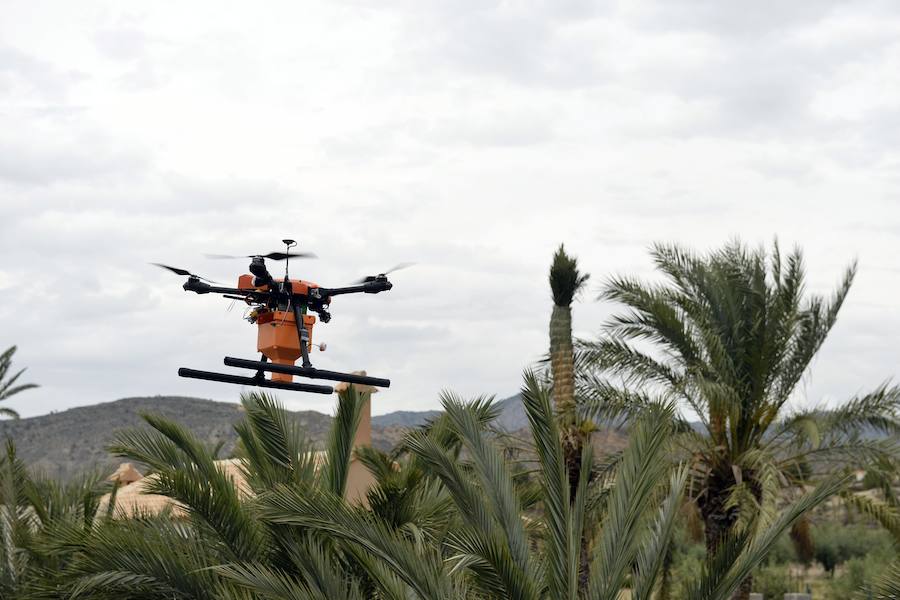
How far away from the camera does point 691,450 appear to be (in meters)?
19.1

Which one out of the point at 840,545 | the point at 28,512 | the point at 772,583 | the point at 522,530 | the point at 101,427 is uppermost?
the point at 101,427

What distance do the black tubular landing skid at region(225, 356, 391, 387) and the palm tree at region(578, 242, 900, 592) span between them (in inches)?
274

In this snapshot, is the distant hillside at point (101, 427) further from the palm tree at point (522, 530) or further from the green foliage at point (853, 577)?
the palm tree at point (522, 530)

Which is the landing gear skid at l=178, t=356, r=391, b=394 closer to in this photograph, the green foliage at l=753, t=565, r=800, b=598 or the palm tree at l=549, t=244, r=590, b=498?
the palm tree at l=549, t=244, r=590, b=498

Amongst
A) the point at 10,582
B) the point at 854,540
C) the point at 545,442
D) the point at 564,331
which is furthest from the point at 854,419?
the point at 854,540

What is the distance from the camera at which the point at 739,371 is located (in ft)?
63.4

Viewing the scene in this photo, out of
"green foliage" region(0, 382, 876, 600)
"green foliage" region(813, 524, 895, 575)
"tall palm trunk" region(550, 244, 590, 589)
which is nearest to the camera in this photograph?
"green foliage" region(0, 382, 876, 600)

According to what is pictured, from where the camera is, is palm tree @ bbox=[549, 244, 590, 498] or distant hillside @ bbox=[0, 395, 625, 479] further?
distant hillside @ bbox=[0, 395, 625, 479]

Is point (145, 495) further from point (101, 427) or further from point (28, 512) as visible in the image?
point (101, 427)

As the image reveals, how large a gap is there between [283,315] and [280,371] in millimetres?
723

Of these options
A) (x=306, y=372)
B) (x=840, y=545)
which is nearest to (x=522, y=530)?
(x=306, y=372)

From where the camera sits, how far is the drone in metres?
12.4

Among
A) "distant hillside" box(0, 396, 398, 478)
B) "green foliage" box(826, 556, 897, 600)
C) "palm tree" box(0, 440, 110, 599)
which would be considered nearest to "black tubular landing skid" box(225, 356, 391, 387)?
"palm tree" box(0, 440, 110, 599)

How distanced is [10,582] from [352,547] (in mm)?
8122
